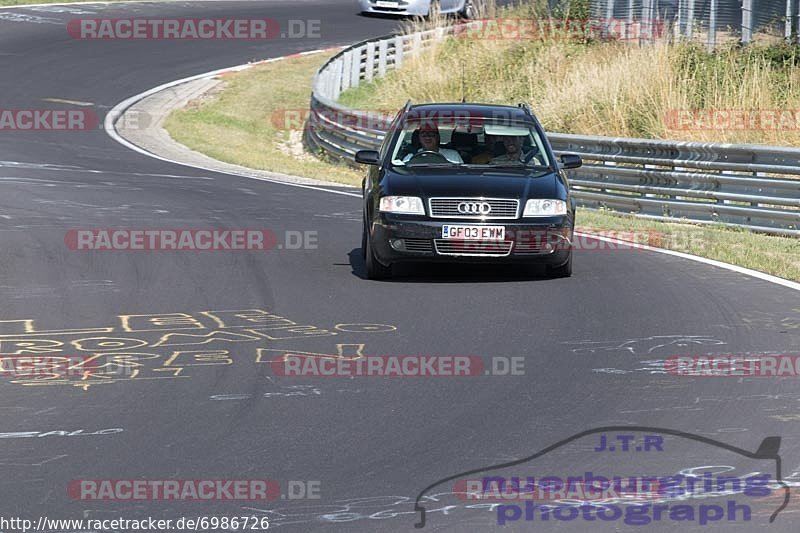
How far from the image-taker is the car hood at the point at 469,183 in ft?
41.9

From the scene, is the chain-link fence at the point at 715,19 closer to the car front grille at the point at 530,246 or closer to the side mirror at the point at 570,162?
the side mirror at the point at 570,162

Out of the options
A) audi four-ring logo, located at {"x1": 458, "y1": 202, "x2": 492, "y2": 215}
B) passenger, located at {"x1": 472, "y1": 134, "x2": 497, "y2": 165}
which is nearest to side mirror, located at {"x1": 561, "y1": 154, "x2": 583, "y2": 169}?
passenger, located at {"x1": 472, "y1": 134, "x2": 497, "y2": 165}

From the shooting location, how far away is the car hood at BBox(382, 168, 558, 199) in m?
12.8

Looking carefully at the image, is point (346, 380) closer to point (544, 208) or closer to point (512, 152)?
point (544, 208)

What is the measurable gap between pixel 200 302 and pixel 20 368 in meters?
2.70

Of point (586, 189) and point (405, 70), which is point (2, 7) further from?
point (586, 189)

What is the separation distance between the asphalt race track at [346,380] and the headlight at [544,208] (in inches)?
25.3

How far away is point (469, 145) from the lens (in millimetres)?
13781

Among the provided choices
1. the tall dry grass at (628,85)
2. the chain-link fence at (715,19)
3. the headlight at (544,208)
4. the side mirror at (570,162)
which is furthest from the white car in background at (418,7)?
the headlight at (544,208)

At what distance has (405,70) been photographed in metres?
34.1

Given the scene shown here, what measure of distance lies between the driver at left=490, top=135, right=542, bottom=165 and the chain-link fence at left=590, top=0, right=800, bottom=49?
14.3 meters

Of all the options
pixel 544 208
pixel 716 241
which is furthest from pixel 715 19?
pixel 544 208

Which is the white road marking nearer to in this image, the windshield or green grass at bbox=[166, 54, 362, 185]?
green grass at bbox=[166, 54, 362, 185]

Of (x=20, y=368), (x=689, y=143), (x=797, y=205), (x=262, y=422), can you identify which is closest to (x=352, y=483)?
(x=262, y=422)
